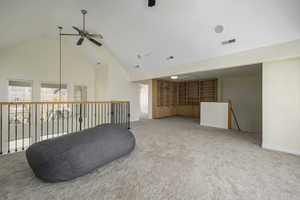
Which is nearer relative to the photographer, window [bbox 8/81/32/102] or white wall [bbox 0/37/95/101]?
white wall [bbox 0/37/95/101]

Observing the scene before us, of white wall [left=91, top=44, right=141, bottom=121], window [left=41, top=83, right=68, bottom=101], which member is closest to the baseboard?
white wall [left=91, top=44, right=141, bottom=121]

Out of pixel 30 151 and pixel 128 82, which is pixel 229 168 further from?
pixel 128 82

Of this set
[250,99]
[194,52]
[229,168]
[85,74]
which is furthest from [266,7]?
[85,74]

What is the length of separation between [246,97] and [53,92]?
8.99 m

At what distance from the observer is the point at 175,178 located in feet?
5.42

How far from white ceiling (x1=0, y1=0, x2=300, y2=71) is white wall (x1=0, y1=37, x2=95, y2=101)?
44 centimetres

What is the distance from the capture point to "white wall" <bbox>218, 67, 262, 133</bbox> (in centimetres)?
534

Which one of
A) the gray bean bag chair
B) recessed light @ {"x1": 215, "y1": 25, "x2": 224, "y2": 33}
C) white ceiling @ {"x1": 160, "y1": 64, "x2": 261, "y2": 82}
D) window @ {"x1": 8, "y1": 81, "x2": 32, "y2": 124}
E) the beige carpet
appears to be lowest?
the beige carpet

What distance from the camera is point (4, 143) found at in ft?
14.9

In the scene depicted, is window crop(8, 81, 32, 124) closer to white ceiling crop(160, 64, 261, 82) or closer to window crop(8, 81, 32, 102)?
window crop(8, 81, 32, 102)

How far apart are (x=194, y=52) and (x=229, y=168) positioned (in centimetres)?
319

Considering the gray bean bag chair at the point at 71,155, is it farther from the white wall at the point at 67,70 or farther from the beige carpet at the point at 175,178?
the white wall at the point at 67,70

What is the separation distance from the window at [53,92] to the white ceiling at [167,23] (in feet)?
6.10

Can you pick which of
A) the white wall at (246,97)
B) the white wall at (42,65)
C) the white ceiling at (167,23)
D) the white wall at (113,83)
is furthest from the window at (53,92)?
the white wall at (246,97)
